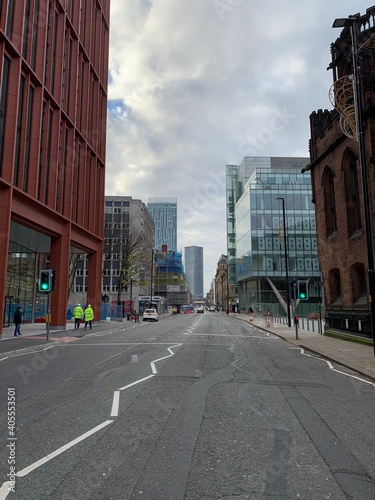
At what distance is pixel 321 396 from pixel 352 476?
3.95 m

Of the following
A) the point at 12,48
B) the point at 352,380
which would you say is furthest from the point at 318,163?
the point at 12,48

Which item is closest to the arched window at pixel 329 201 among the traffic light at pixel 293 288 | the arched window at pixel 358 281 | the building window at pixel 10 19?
the traffic light at pixel 293 288

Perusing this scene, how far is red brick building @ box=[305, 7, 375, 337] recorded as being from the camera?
1783 cm

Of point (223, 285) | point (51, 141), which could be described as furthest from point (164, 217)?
point (51, 141)

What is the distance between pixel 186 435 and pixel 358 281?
662 inches

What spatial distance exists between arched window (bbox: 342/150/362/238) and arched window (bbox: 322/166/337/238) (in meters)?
2.12

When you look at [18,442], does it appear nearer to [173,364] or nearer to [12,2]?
[173,364]

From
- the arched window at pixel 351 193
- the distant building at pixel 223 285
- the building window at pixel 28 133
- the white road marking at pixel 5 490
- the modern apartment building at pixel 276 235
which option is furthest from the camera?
the distant building at pixel 223 285

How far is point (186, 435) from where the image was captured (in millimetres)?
Result: 5324

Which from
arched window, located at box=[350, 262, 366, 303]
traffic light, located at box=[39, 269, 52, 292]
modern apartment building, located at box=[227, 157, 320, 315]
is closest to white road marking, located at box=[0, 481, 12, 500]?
traffic light, located at box=[39, 269, 52, 292]

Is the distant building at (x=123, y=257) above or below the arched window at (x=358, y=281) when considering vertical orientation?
above

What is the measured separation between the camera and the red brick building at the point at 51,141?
2106 centimetres

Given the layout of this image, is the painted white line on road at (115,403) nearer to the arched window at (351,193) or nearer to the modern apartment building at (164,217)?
the arched window at (351,193)

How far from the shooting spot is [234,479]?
3977 millimetres
